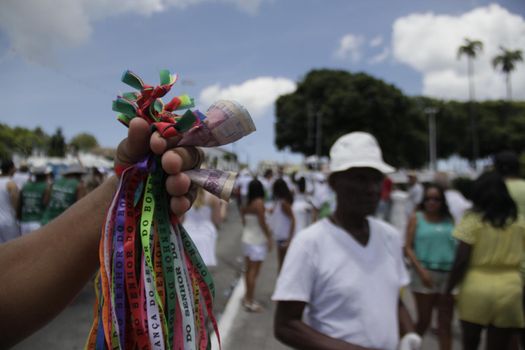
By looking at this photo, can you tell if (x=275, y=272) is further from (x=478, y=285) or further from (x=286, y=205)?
(x=478, y=285)

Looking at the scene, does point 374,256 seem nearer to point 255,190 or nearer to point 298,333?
point 298,333

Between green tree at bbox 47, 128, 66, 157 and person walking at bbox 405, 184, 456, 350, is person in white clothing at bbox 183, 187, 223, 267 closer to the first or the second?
person walking at bbox 405, 184, 456, 350

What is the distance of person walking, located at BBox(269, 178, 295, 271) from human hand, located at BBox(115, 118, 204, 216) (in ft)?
19.2

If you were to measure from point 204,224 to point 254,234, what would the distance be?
3.68 ft

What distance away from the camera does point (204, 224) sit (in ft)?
18.2

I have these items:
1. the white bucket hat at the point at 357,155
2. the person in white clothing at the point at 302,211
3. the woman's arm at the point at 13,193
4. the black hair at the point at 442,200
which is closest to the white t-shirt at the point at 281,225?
the person in white clothing at the point at 302,211

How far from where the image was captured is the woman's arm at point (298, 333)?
82.0 inches

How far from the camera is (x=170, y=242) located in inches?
43.8

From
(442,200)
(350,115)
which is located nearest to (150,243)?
(442,200)

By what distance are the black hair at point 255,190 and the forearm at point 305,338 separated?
4.25 m

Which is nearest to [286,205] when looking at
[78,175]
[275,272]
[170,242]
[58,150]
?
[275,272]

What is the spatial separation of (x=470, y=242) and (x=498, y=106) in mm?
72963

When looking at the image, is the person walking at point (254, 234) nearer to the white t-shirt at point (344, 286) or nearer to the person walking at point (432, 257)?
the person walking at point (432, 257)

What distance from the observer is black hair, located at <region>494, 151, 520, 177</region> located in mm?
4242
